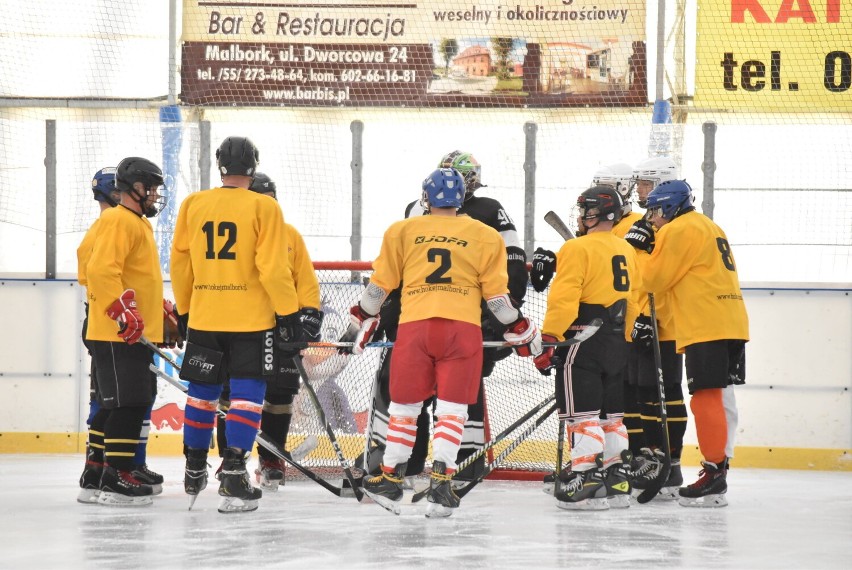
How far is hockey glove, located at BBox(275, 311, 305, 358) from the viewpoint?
4480mm

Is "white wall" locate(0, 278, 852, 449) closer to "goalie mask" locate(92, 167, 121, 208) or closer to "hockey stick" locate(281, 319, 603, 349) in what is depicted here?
"goalie mask" locate(92, 167, 121, 208)

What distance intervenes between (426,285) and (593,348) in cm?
77

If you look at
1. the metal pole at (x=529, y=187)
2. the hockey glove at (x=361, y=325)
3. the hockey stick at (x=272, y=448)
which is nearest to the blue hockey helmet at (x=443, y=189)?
the hockey glove at (x=361, y=325)

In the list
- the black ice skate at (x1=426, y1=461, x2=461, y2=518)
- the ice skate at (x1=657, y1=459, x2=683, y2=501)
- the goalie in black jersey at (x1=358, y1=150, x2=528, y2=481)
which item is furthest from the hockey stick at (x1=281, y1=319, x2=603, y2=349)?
the ice skate at (x1=657, y1=459, x2=683, y2=501)

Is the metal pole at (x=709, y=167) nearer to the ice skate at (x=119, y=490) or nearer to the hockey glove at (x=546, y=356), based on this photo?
the hockey glove at (x=546, y=356)

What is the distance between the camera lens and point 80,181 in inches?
299

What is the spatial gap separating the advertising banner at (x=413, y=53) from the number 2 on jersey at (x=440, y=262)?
3.54 metres

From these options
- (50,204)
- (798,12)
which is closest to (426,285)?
(50,204)

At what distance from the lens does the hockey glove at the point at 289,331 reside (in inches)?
176

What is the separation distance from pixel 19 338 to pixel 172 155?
55.5 inches

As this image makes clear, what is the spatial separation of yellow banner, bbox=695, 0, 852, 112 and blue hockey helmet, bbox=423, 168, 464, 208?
339 centimetres

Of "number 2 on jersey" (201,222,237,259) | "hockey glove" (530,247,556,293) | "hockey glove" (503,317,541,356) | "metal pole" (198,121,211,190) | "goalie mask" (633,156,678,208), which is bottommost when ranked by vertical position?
"hockey glove" (503,317,541,356)

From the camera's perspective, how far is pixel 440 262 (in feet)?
14.5

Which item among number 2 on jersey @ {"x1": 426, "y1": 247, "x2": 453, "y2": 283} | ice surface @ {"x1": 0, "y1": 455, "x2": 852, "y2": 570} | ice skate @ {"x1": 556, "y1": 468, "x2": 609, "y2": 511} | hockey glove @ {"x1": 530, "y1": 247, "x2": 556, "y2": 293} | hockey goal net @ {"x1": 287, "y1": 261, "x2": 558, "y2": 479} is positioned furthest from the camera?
hockey goal net @ {"x1": 287, "y1": 261, "x2": 558, "y2": 479}
